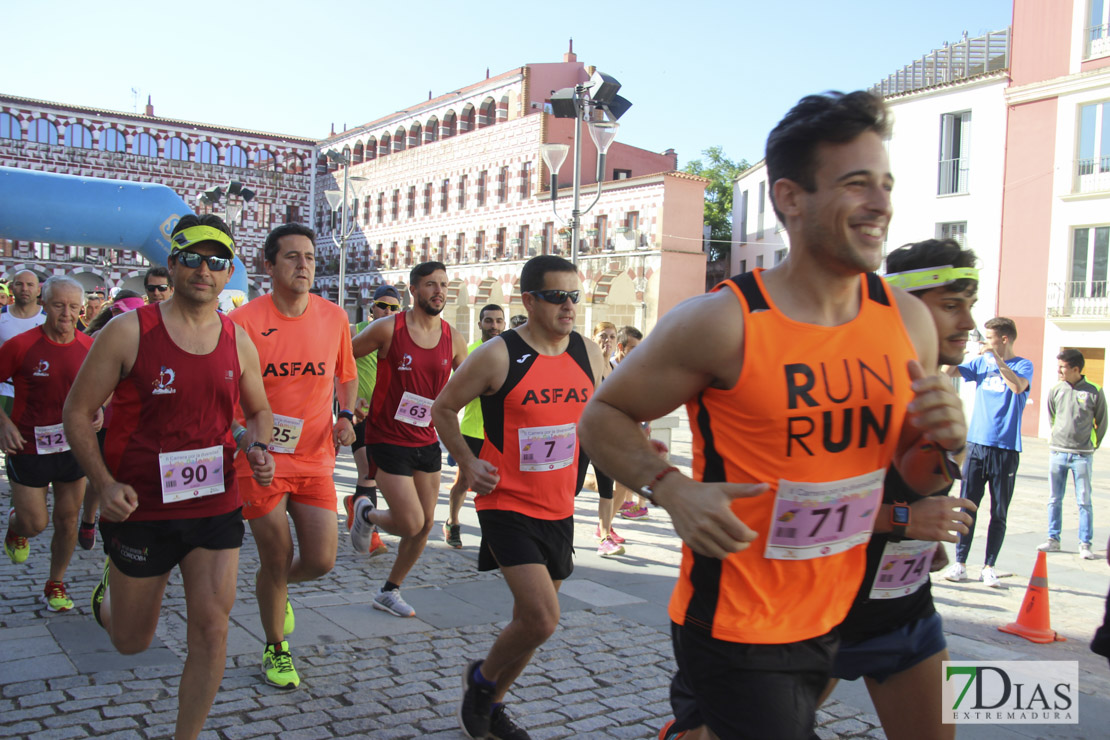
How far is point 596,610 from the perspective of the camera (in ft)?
20.5

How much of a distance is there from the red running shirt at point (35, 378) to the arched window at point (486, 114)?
42069 millimetres

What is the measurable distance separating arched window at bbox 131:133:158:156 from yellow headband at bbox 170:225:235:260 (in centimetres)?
5779

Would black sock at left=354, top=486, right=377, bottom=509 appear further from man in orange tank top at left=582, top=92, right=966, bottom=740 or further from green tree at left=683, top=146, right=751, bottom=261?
green tree at left=683, top=146, right=751, bottom=261

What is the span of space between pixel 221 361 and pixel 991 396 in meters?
6.34

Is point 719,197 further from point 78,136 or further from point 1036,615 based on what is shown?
point 1036,615

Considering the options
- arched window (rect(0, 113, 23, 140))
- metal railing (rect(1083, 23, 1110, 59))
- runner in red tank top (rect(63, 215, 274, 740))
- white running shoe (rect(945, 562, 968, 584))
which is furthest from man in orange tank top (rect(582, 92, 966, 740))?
arched window (rect(0, 113, 23, 140))

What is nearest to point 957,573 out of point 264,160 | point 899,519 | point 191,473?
point 899,519

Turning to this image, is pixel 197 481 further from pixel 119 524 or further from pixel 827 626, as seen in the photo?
pixel 827 626

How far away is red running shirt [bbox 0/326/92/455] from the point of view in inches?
247

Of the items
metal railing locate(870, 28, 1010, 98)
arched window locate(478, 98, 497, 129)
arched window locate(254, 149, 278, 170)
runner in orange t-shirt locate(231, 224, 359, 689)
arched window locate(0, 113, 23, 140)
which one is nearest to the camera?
runner in orange t-shirt locate(231, 224, 359, 689)

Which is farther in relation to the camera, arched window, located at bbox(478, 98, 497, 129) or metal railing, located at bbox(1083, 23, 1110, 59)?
arched window, located at bbox(478, 98, 497, 129)

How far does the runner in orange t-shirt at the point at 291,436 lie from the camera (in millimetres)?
4676

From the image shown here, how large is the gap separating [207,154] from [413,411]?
5653cm

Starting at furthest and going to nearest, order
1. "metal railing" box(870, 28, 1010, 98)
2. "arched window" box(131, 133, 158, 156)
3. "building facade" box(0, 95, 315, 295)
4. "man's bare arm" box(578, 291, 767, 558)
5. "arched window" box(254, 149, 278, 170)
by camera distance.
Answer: "arched window" box(254, 149, 278, 170)
"arched window" box(131, 133, 158, 156)
"building facade" box(0, 95, 315, 295)
"metal railing" box(870, 28, 1010, 98)
"man's bare arm" box(578, 291, 767, 558)
